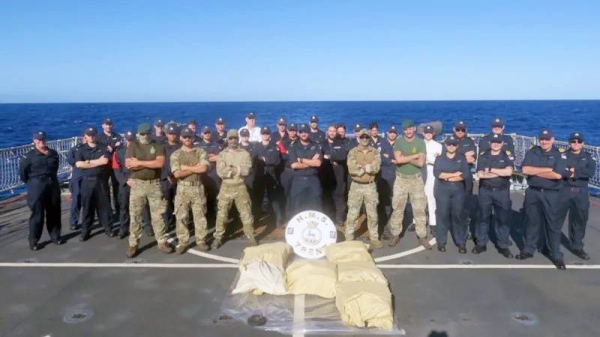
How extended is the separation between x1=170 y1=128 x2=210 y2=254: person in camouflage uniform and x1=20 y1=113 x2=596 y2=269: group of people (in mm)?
19

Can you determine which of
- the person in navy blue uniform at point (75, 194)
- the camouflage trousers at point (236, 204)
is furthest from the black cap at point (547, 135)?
the person in navy blue uniform at point (75, 194)

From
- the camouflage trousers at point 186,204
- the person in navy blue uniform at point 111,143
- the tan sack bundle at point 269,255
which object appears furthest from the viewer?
the person in navy blue uniform at point 111,143

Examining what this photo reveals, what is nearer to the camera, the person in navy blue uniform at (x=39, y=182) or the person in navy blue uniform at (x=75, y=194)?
the person in navy blue uniform at (x=39, y=182)

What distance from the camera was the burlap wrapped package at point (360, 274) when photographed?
6344mm

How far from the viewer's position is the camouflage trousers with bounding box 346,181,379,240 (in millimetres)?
8812

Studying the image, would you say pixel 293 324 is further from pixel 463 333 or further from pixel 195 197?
pixel 195 197

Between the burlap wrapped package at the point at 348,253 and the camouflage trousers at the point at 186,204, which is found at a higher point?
the camouflage trousers at the point at 186,204

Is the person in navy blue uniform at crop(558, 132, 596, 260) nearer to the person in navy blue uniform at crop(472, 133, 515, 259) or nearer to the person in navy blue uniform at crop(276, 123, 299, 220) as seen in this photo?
the person in navy blue uniform at crop(472, 133, 515, 259)

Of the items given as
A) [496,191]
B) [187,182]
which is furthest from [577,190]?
[187,182]

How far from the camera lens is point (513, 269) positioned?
7.75 metres

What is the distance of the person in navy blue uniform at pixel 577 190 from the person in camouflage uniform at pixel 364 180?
3.22 m

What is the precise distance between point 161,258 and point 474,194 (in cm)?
876

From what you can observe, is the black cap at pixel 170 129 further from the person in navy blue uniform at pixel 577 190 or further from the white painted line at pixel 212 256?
the person in navy blue uniform at pixel 577 190

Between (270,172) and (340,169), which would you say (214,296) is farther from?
(340,169)
